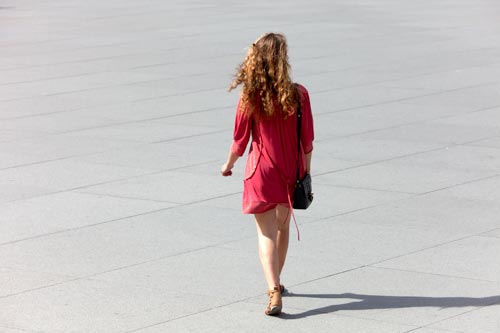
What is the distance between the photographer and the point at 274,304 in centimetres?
688

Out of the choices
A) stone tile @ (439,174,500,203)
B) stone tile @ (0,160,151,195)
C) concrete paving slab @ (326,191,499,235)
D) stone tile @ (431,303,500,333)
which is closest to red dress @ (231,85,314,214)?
stone tile @ (431,303,500,333)

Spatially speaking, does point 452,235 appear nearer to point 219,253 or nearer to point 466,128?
point 219,253

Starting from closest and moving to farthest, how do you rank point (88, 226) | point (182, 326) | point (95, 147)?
point (182, 326), point (88, 226), point (95, 147)

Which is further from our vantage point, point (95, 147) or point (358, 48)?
point (358, 48)

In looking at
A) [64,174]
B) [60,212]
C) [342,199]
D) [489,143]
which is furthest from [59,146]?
[489,143]

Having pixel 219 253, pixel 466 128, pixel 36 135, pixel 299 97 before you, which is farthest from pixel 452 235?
pixel 36 135

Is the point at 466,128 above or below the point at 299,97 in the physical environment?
below

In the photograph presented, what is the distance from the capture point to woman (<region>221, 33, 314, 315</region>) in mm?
6820

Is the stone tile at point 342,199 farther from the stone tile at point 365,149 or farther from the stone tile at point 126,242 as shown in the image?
the stone tile at point 365,149

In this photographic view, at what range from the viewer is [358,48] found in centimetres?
2064

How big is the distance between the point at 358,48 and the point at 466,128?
26.0 feet

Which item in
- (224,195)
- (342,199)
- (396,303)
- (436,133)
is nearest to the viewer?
(396,303)

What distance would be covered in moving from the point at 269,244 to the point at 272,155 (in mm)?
568

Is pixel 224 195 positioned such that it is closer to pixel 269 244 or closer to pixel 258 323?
pixel 269 244
